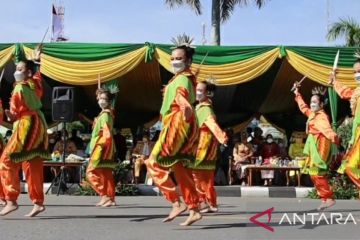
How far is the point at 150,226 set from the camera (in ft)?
23.6

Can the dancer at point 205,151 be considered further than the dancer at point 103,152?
No

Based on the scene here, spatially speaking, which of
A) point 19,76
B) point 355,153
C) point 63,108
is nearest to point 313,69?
point 63,108

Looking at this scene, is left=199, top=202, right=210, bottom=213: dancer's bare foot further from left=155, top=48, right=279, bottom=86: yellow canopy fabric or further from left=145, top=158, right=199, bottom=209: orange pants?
left=155, top=48, right=279, bottom=86: yellow canopy fabric

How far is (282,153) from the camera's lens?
1612cm

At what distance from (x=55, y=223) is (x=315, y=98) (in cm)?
395

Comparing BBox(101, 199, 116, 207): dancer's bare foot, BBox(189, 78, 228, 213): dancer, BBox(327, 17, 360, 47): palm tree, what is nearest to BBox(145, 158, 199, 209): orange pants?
BBox(189, 78, 228, 213): dancer

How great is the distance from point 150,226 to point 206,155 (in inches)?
63.0

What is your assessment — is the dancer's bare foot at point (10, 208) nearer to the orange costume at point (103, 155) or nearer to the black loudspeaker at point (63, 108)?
the orange costume at point (103, 155)

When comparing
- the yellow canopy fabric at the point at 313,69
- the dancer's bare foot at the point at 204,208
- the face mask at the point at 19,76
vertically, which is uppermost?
the yellow canopy fabric at the point at 313,69

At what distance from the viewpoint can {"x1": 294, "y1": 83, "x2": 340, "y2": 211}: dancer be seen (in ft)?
29.7

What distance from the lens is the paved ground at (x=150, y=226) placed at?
253 inches

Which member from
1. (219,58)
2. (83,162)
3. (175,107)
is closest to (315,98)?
(175,107)

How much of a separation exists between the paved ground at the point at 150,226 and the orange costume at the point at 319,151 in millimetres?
372

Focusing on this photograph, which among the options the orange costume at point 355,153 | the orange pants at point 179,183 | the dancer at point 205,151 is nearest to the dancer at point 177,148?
the orange pants at point 179,183
